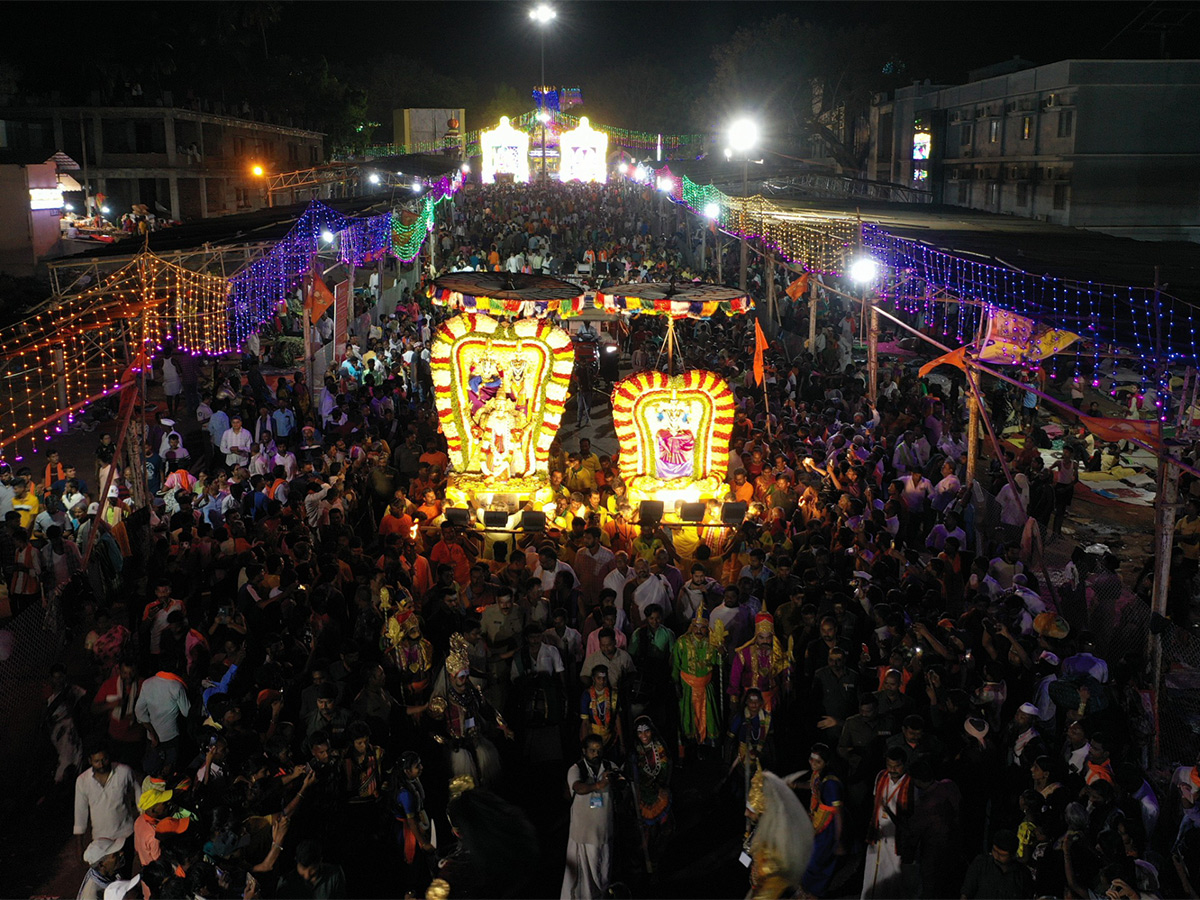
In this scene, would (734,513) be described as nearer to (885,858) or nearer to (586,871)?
(885,858)

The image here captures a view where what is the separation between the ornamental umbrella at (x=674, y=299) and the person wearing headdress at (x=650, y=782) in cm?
622

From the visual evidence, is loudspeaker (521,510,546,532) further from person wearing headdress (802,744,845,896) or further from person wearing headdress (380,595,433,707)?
person wearing headdress (802,744,845,896)

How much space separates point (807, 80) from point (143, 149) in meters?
30.2

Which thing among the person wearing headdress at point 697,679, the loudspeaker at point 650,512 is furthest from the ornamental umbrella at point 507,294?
the person wearing headdress at point 697,679

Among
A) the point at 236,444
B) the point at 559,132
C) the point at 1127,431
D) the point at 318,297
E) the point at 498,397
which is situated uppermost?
the point at 559,132

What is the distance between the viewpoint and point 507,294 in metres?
11.3

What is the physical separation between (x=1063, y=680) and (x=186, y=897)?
16.2 feet

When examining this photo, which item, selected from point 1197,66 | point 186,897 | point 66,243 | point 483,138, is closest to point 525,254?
point 66,243

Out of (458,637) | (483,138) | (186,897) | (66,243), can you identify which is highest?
(483,138)

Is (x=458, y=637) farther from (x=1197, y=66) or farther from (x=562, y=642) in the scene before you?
(x=1197, y=66)

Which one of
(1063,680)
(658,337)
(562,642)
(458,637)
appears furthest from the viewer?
(658,337)

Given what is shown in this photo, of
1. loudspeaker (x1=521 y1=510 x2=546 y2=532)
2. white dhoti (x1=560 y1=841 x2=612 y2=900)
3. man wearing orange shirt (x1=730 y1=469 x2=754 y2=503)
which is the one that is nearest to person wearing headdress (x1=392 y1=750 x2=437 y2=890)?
white dhoti (x1=560 y1=841 x2=612 y2=900)

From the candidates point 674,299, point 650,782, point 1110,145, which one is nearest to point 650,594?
point 650,782

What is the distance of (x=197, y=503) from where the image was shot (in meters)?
10.4
